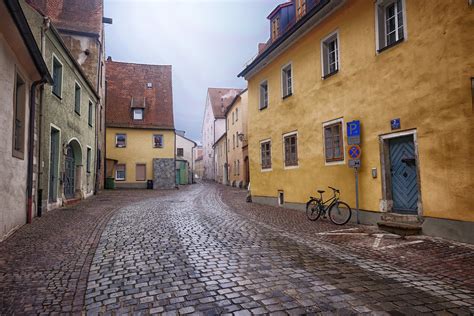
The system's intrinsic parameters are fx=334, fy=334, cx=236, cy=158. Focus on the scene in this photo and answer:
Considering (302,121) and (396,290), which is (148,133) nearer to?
(302,121)

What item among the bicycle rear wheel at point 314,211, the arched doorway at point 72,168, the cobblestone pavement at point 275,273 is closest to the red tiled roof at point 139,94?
the arched doorway at point 72,168

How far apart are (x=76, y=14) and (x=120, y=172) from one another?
13.5 metres

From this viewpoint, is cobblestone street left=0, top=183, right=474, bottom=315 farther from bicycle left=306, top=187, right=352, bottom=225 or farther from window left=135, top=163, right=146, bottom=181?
window left=135, top=163, right=146, bottom=181

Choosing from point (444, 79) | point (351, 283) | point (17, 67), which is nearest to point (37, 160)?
point (17, 67)

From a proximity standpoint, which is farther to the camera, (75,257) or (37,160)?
(37,160)

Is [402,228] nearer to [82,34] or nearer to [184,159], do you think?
[82,34]

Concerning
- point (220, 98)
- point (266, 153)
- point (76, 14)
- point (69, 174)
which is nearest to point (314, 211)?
point (266, 153)

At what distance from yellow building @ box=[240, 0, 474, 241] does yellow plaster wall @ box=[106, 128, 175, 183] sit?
1910 centimetres

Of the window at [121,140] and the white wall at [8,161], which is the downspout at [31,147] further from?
the window at [121,140]

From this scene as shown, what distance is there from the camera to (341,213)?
10.1m

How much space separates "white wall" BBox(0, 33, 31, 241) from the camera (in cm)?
721

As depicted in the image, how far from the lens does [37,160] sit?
424 inches

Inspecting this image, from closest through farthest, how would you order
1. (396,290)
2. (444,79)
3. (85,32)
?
(396,290)
(444,79)
(85,32)

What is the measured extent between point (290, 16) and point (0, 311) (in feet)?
48.4
